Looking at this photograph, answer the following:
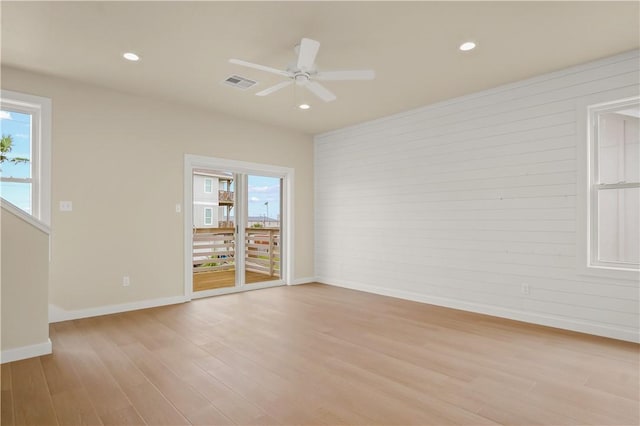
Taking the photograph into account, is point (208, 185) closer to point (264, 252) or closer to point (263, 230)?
point (263, 230)

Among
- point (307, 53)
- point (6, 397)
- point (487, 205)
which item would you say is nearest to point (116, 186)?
point (6, 397)

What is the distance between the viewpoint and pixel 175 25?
9.76 feet

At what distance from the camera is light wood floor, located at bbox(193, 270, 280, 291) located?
5740 millimetres

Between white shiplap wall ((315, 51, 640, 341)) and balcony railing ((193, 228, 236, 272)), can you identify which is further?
balcony railing ((193, 228, 236, 272))

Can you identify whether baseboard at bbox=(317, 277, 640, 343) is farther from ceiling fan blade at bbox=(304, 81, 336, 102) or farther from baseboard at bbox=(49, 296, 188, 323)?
ceiling fan blade at bbox=(304, 81, 336, 102)

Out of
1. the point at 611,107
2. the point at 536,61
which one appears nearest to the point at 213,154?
the point at 536,61

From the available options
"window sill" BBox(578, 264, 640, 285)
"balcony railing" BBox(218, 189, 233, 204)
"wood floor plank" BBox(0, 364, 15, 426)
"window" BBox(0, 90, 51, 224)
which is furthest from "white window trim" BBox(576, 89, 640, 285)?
"window" BBox(0, 90, 51, 224)

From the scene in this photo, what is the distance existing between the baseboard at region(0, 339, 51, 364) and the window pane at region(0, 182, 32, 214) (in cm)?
173

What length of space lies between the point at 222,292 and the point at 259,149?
8.18ft

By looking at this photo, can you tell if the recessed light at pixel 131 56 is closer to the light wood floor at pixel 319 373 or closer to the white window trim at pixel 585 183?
the light wood floor at pixel 319 373

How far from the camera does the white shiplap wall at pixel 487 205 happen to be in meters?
3.74

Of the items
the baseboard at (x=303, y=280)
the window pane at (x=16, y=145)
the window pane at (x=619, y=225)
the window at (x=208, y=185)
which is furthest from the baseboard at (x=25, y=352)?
the window pane at (x=619, y=225)

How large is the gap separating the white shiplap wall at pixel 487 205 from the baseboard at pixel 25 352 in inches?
170

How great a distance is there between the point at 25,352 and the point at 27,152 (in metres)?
2.30
